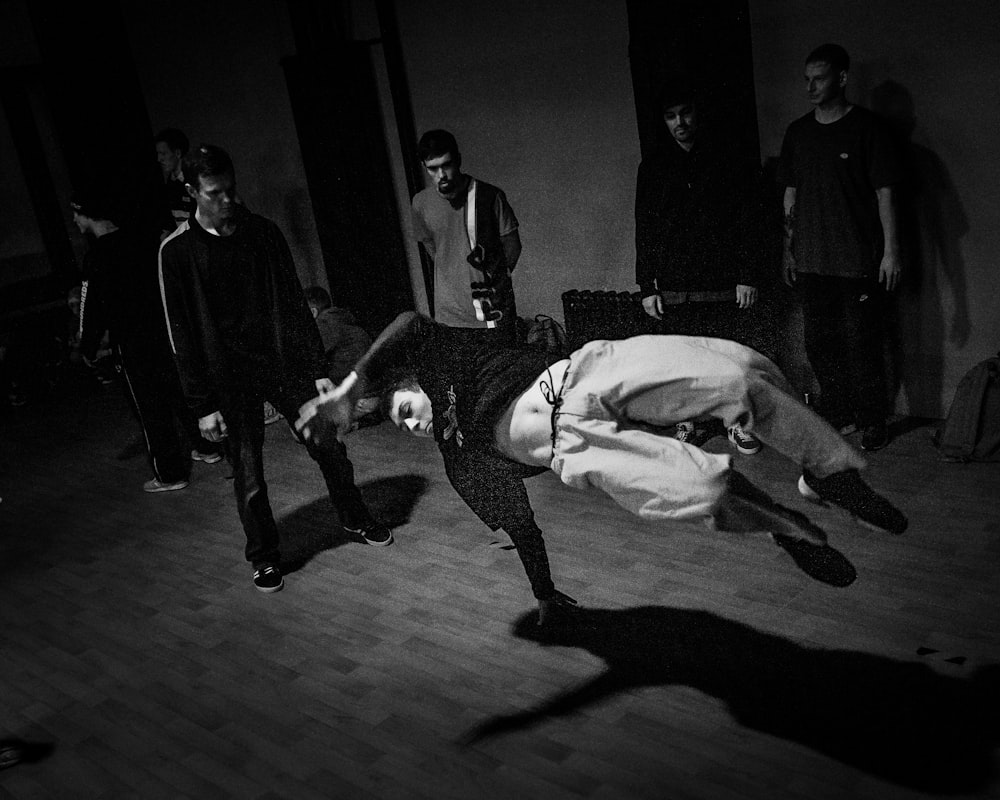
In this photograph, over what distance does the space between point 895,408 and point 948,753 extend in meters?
2.55

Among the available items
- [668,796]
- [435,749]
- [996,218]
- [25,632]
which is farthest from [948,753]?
[25,632]

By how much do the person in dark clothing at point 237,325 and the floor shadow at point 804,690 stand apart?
50.6 inches

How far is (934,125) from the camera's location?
425 centimetres

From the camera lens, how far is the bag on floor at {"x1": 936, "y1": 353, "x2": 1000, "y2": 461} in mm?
4148

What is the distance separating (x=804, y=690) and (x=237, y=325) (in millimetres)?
2341

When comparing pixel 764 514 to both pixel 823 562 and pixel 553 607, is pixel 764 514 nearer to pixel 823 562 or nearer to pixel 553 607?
pixel 823 562

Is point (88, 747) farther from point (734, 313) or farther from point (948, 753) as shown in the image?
point (734, 313)

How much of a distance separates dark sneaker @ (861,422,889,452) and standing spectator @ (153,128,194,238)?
340 centimetres

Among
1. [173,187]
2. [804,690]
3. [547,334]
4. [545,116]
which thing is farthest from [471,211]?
[804,690]

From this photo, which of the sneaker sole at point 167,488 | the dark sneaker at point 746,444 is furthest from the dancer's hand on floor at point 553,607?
the sneaker sole at point 167,488

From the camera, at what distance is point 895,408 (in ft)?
15.7

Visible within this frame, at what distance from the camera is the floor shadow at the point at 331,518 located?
4355mm

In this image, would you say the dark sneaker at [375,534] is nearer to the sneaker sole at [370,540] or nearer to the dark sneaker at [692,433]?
the sneaker sole at [370,540]

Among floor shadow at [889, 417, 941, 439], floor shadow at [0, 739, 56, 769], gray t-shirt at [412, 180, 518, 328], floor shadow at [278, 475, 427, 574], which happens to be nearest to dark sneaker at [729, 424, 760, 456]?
floor shadow at [889, 417, 941, 439]
